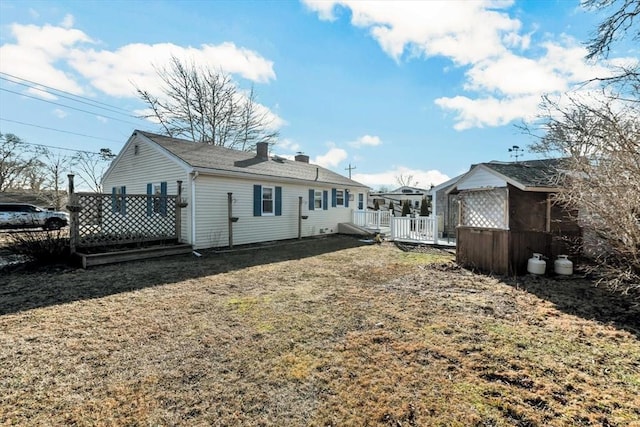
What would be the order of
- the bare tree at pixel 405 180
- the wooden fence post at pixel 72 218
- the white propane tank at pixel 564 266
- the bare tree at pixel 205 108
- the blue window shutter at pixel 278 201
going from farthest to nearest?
the bare tree at pixel 405 180, the bare tree at pixel 205 108, the blue window shutter at pixel 278 201, the wooden fence post at pixel 72 218, the white propane tank at pixel 564 266

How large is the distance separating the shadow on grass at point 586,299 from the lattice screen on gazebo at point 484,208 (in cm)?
156

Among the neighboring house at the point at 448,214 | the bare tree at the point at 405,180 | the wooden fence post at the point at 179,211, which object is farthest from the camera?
the bare tree at the point at 405,180

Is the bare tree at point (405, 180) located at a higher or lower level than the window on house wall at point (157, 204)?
higher

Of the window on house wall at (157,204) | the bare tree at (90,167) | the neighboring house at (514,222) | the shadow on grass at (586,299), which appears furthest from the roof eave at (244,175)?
the bare tree at (90,167)

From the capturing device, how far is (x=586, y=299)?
16.6ft

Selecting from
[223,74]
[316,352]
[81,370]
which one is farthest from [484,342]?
[223,74]

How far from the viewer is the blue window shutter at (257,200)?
11.8m

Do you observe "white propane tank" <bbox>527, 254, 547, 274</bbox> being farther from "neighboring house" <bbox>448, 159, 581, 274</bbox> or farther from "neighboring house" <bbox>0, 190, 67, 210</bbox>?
"neighboring house" <bbox>0, 190, 67, 210</bbox>

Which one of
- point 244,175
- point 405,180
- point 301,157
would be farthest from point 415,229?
point 405,180

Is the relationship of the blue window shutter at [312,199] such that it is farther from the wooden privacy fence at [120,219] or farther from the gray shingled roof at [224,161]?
the wooden privacy fence at [120,219]

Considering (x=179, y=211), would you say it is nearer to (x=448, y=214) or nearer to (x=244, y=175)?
(x=244, y=175)

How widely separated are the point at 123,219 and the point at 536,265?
10.8 meters

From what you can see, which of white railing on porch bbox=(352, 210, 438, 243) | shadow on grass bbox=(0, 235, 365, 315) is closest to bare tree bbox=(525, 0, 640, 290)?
white railing on porch bbox=(352, 210, 438, 243)

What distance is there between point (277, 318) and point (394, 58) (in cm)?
1061
